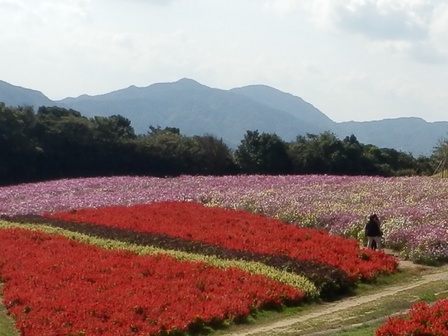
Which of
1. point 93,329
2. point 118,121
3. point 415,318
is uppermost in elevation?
point 118,121

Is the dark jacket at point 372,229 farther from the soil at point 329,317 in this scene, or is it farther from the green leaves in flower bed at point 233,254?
the green leaves in flower bed at point 233,254

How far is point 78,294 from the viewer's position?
51.6 feet

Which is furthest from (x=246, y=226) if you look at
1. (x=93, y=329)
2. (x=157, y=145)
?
(x=157, y=145)

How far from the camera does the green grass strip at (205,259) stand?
1733cm

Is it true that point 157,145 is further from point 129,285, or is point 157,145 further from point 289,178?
point 129,285

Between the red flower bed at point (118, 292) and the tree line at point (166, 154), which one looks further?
the tree line at point (166, 154)

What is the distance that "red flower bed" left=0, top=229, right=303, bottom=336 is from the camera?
46.2ft

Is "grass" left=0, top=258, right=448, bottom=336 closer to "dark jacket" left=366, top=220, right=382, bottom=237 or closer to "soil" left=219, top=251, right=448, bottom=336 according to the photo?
"soil" left=219, top=251, right=448, bottom=336

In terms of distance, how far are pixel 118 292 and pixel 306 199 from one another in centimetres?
1454

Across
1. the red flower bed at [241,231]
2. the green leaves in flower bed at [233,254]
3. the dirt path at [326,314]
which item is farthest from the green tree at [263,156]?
the dirt path at [326,314]

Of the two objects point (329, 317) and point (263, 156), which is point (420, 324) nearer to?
point (329, 317)

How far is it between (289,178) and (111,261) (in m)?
19.1

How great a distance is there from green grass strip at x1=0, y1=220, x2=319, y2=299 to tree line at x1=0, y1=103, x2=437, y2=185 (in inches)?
1152

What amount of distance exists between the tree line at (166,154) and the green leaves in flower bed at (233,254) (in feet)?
92.2
